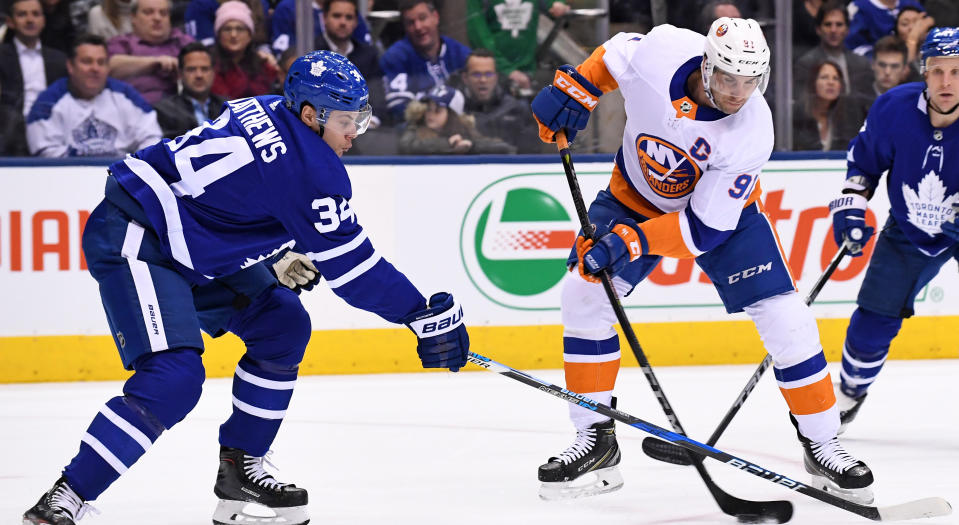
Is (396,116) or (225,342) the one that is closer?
(225,342)

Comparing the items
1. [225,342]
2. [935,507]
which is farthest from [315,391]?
[935,507]

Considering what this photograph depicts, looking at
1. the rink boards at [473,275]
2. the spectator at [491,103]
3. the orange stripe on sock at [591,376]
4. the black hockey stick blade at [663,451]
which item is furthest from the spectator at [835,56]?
the orange stripe on sock at [591,376]

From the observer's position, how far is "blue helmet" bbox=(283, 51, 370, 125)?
8.21 ft

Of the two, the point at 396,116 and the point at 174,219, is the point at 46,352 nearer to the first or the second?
the point at 396,116

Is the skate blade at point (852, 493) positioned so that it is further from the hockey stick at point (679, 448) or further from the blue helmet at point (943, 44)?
the blue helmet at point (943, 44)

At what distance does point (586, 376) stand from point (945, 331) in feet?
9.08

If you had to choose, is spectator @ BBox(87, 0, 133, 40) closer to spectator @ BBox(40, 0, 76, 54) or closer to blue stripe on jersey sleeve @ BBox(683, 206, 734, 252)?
spectator @ BBox(40, 0, 76, 54)

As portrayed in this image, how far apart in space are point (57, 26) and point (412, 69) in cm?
151

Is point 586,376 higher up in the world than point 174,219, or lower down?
lower down

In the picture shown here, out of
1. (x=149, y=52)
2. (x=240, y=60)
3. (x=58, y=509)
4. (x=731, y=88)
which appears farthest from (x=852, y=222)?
(x=149, y=52)

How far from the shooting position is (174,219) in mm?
2521

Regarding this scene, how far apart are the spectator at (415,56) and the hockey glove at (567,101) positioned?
203cm

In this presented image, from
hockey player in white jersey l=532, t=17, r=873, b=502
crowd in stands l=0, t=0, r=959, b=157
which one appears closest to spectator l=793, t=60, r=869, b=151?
crowd in stands l=0, t=0, r=959, b=157

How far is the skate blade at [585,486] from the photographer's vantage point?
3018mm
